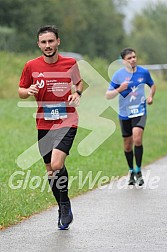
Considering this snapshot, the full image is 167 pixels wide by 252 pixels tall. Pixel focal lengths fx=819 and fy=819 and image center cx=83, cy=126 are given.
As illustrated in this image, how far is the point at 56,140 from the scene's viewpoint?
9.12 meters

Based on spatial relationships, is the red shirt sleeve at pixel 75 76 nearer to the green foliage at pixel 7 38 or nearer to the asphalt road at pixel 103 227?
the asphalt road at pixel 103 227

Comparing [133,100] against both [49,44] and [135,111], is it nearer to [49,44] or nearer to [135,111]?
[135,111]

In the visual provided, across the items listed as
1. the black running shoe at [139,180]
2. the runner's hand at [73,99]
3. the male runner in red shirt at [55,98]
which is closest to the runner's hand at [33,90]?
the male runner in red shirt at [55,98]

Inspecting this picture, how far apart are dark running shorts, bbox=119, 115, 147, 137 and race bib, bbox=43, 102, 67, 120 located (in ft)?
13.7

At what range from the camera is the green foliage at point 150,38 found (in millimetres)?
97750

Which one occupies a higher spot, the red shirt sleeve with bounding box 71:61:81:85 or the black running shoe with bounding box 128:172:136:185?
the red shirt sleeve with bounding box 71:61:81:85

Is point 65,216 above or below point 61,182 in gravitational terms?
below

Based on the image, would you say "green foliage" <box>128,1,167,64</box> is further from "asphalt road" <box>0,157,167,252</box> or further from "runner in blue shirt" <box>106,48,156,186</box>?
"asphalt road" <box>0,157,167,252</box>

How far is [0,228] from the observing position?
9000mm

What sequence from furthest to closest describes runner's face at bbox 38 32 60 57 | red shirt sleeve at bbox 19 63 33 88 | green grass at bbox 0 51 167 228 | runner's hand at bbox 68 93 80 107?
1. green grass at bbox 0 51 167 228
2. red shirt sleeve at bbox 19 63 33 88
3. runner's face at bbox 38 32 60 57
4. runner's hand at bbox 68 93 80 107

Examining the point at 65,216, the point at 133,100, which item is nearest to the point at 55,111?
the point at 65,216

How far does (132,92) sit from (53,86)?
432 centimetres

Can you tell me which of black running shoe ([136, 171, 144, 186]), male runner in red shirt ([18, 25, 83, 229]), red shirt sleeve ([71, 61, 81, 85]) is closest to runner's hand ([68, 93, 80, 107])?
male runner in red shirt ([18, 25, 83, 229])

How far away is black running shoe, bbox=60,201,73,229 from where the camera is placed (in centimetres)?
895
